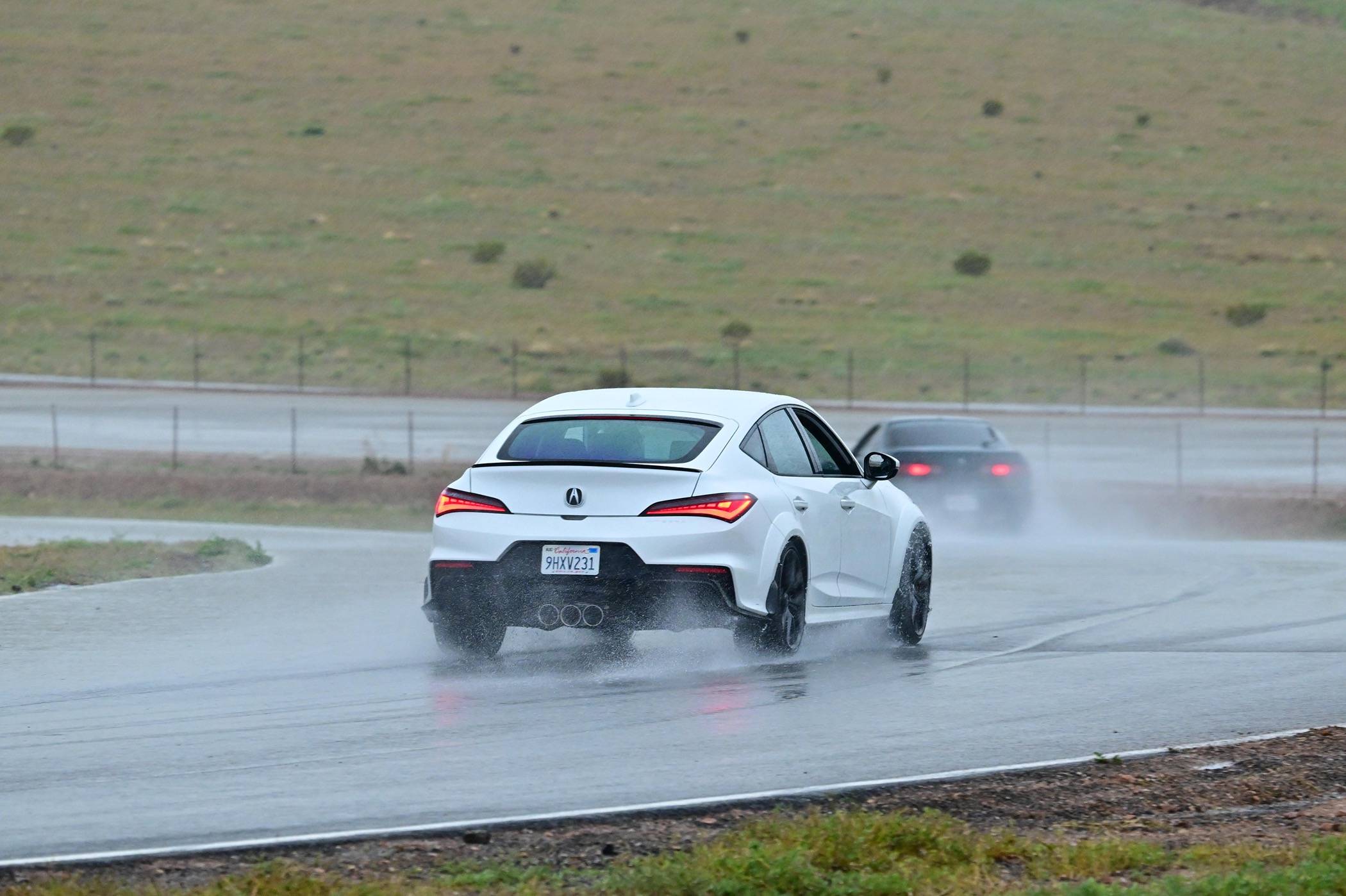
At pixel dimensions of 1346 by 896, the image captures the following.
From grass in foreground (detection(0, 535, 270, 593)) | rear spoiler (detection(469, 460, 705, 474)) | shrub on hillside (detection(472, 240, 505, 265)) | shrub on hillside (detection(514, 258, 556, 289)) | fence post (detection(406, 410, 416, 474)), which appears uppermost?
shrub on hillside (detection(472, 240, 505, 265))

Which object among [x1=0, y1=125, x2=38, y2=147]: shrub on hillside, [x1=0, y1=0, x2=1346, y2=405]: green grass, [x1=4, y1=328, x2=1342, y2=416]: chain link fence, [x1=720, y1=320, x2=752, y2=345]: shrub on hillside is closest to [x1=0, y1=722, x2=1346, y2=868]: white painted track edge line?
[x1=4, y1=328, x2=1342, y2=416]: chain link fence

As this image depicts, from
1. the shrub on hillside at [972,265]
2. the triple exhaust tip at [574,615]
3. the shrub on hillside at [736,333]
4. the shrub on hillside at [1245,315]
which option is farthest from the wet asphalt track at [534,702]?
the shrub on hillside at [972,265]

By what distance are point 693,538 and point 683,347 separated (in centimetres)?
5247

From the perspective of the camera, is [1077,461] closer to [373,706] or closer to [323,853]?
[373,706]

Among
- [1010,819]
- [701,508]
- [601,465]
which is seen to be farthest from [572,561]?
[1010,819]

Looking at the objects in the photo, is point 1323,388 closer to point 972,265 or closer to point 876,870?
point 972,265

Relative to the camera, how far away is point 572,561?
1165 cm

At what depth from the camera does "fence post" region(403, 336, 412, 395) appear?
55.2 metres

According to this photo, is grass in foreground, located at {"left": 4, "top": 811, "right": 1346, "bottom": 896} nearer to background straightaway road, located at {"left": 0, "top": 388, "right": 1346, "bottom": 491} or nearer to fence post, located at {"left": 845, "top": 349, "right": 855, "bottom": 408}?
background straightaway road, located at {"left": 0, "top": 388, "right": 1346, "bottom": 491}

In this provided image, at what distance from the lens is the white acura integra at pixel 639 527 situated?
38.2 ft

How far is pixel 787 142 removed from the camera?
94.9 metres

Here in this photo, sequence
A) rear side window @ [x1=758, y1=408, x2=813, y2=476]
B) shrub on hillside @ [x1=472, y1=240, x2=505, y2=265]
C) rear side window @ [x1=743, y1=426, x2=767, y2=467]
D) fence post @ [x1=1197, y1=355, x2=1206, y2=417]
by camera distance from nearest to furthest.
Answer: rear side window @ [x1=743, y1=426, x2=767, y2=467], rear side window @ [x1=758, y1=408, x2=813, y2=476], fence post @ [x1=1197, y1=355, x2=1206, y2=417], shrub on hillside @ [x1=472, y1=240, x2=505, y2=265]

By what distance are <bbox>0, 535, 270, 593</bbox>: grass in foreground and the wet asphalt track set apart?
0.71 metres

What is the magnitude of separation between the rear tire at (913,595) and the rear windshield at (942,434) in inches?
485
